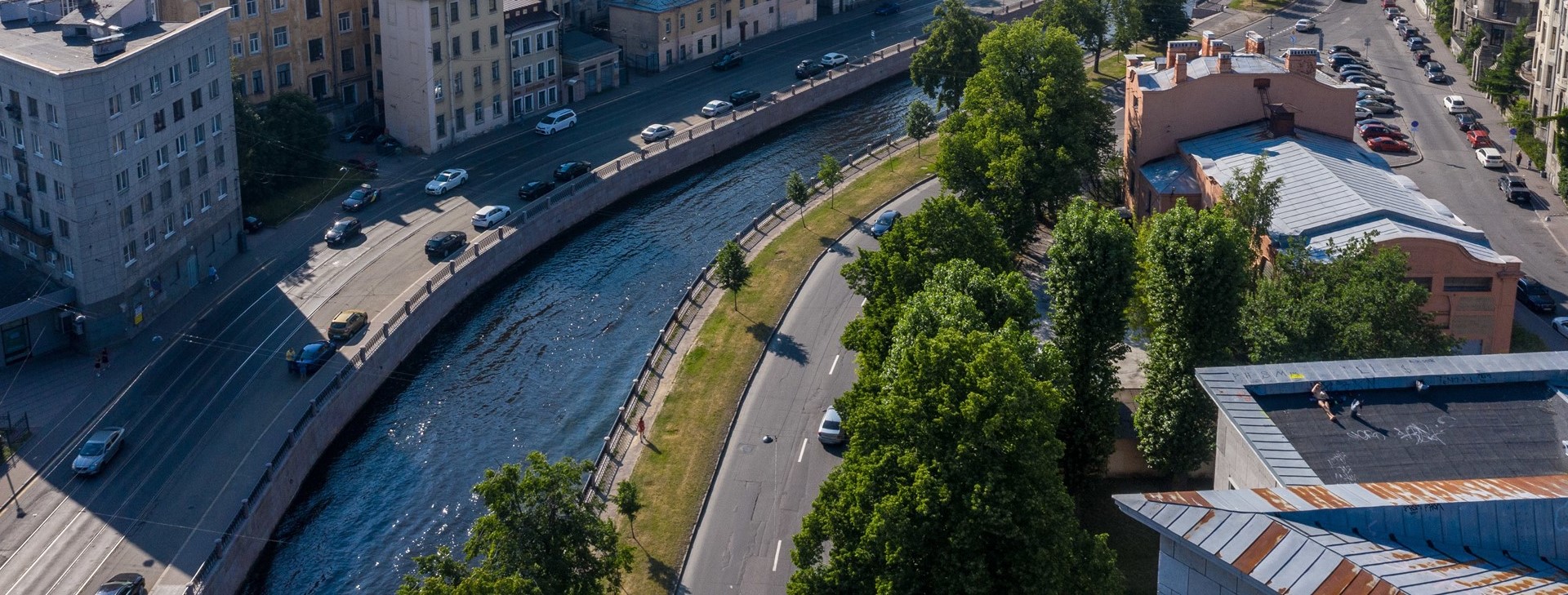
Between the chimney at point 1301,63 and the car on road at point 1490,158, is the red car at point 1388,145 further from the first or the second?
the chimney at point 1301,63

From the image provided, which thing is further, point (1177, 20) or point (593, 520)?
point (1177, 20)

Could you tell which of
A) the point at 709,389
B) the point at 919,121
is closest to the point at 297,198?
the point at 709,389

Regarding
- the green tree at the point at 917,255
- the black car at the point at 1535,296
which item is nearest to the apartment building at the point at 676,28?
the green tree at the point at 917,255

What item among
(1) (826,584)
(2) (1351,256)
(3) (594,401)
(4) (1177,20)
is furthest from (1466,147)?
(1) (826,584)

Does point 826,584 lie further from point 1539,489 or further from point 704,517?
point 1539,489

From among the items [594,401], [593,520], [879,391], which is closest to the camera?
[593,520]

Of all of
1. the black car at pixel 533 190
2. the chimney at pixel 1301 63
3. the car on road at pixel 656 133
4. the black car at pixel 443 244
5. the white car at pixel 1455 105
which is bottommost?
the black car at pixel 443 244

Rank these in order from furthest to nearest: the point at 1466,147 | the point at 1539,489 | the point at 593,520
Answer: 1. the point at 1466,147
2. the point at 593,520
3. the point at 1539,489
